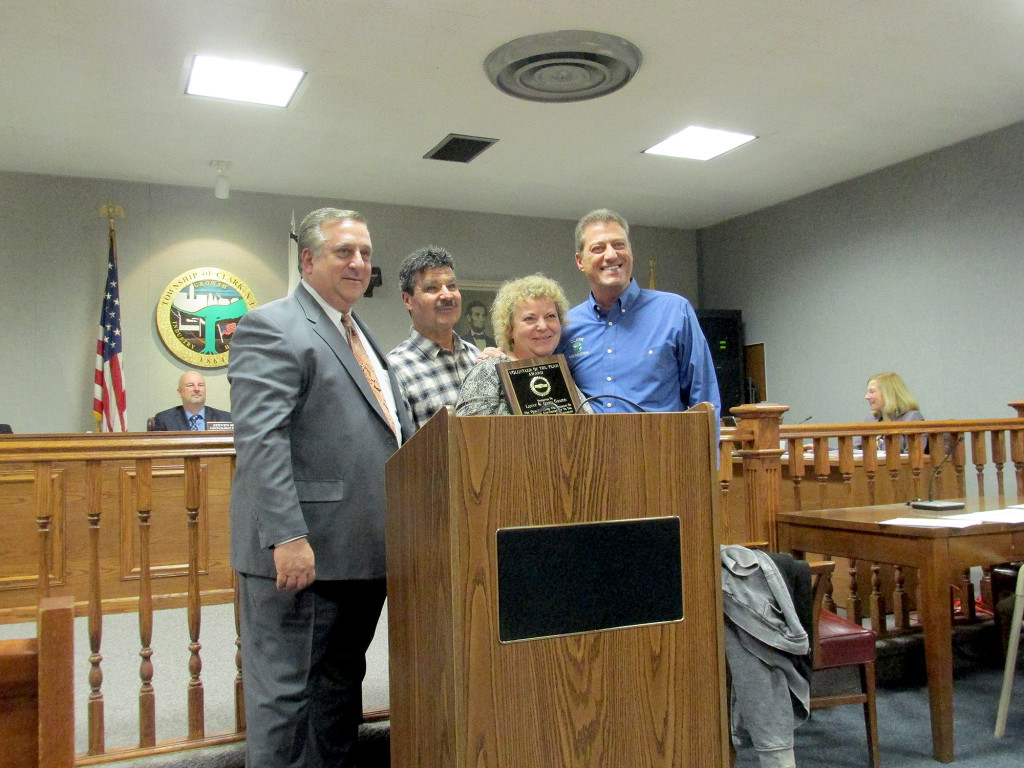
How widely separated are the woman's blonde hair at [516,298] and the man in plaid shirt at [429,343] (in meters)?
0.19

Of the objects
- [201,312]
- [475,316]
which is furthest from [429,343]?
[475,316]

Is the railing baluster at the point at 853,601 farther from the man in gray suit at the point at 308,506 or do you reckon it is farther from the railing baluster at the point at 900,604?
the man in gray suit at the point at 308,506

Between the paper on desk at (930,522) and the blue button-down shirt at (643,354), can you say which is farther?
the paper on desk at (930,522)

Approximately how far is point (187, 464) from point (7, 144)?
4.34m

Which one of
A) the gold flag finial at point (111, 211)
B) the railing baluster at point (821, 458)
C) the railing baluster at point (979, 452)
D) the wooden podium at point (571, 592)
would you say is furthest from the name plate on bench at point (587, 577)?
the gold flag finial at point (111, 211)

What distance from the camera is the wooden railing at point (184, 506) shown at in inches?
84.2

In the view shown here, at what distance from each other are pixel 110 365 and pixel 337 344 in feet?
15.7

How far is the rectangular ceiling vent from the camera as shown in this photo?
5.44 m

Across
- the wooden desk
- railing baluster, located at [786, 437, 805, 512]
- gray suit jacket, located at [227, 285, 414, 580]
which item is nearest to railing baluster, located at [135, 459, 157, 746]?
gray suit jacket, located at [227, 285, 414, 580]

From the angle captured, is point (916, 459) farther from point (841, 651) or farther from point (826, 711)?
point (841, 651)


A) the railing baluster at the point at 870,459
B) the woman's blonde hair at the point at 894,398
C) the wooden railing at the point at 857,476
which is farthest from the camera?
the woman's blonde hair at the point at 894,398

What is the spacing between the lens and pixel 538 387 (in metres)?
1.55

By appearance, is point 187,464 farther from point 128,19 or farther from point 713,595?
point 128,19

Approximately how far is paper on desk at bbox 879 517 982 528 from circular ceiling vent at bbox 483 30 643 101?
2.68m
